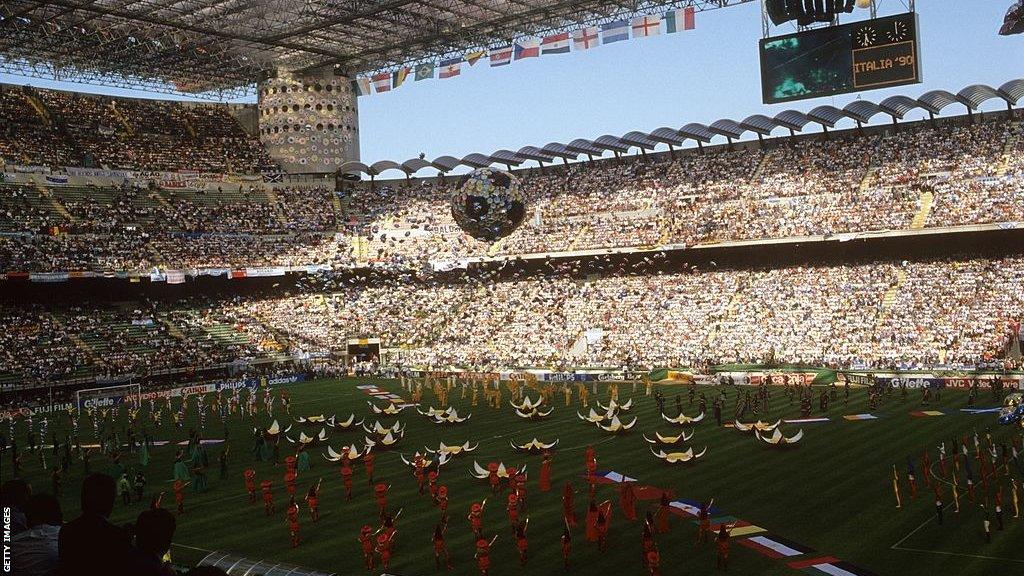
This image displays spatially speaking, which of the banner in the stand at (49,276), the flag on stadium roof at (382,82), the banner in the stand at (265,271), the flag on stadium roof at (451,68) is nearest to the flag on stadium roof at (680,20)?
the flag on stadium roof at (451,68)

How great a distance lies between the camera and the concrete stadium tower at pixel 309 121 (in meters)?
72.0

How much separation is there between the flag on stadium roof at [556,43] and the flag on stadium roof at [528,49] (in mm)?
329

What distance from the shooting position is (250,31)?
55188mm

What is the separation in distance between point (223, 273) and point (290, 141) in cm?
1716

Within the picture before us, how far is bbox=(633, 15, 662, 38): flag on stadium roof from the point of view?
153 feet

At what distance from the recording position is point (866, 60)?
3688cm

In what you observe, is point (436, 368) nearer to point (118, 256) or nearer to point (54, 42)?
point (118, 256)

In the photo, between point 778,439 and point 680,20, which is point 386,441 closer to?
point 778,439

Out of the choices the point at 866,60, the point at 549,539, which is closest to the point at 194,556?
the point at 549,539

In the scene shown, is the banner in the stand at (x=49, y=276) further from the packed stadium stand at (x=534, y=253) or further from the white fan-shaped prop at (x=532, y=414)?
the white fan-shaped prop at (x=532, y=414)

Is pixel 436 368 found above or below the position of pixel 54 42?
below

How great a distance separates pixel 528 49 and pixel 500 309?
18.1 m
